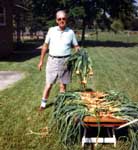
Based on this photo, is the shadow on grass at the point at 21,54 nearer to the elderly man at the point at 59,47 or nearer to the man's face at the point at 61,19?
the elderly man at the point at 59,47

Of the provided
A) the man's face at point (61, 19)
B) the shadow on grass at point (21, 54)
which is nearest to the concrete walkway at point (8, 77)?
the man's face at point (61, 19)

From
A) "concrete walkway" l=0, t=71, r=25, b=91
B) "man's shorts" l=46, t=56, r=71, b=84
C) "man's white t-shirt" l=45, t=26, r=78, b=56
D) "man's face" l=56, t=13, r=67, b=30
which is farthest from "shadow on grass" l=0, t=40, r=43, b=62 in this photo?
"man's face" l=56, t=13, r=67, b=30

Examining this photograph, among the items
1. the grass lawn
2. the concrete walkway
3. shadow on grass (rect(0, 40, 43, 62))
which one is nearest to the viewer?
the grass lawn

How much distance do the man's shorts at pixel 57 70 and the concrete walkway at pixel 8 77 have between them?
324cm

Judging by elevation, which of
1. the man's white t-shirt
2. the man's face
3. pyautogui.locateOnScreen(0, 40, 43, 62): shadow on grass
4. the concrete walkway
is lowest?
pyautogui.locateOnScreen(0, 40, 43, 62): shadow on grass

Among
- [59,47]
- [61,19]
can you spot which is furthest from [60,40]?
[61,19]

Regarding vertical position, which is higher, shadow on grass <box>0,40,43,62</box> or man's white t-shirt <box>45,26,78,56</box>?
man's white t-shirt <box>45,26,78,56</box>

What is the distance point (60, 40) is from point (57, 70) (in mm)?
566

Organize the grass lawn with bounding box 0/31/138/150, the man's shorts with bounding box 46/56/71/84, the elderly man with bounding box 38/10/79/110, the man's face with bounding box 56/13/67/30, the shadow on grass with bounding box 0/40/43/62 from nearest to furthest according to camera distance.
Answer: the grass lawn with bounding box 0/31/138/150 < the man's face with bounding box 56/13/67/30 < the elderly man with bounding box 38/10/79/110 < the man's shorts with bounding box 46/56/71/84 < the shadow on grass with bounding box 0/40/43/62

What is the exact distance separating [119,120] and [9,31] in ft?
52.1

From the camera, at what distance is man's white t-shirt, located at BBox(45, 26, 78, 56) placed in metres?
7.36

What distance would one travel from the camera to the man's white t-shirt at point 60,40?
290 inches

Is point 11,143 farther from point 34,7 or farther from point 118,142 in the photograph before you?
point 34,7

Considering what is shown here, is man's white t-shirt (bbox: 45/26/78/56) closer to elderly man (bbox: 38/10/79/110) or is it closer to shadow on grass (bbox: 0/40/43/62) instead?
elderly man (bbox: 38/10/79/110)
